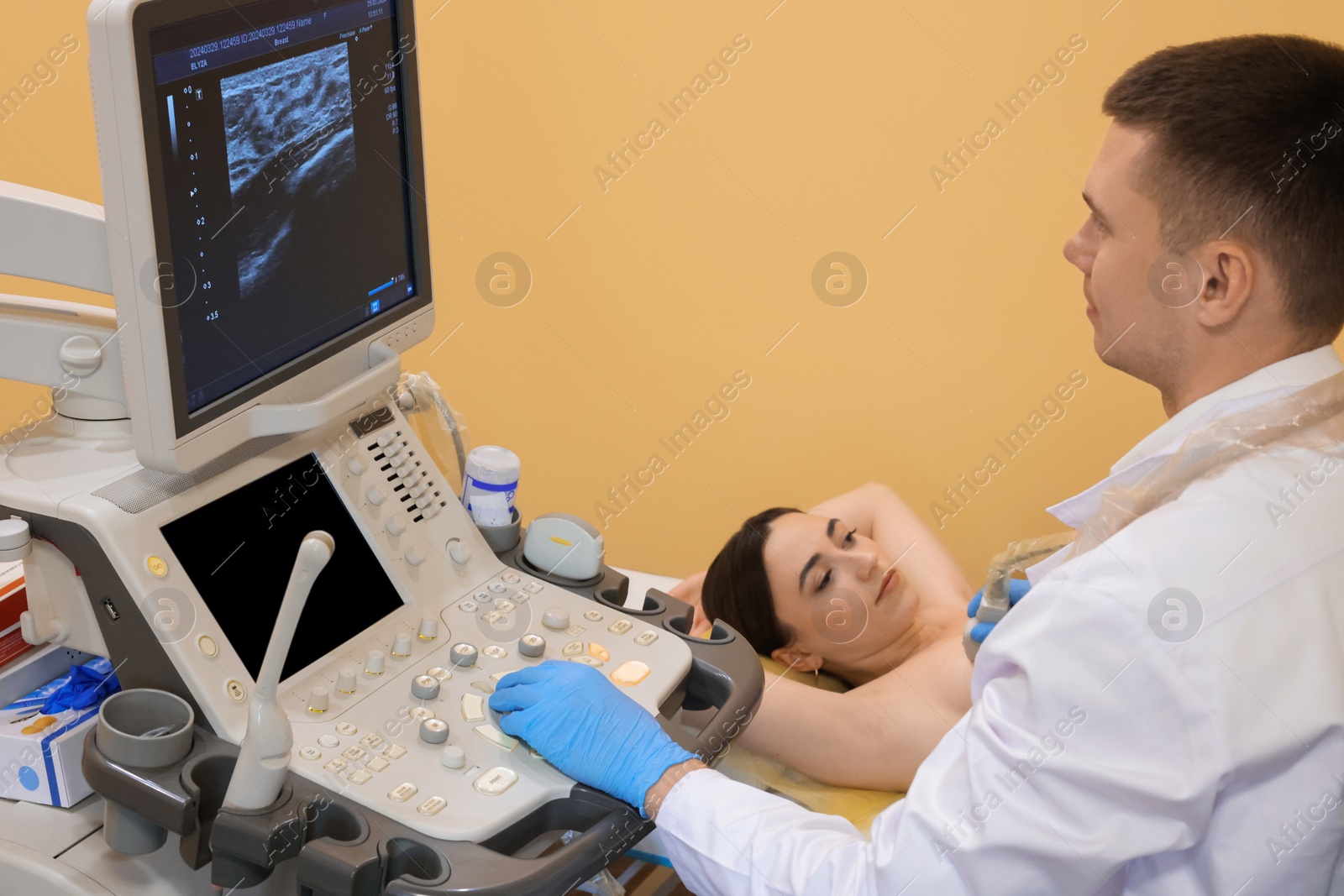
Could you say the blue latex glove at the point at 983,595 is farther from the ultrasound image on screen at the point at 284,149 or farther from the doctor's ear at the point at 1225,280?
the ultrasound image on screen at the point at 284,149

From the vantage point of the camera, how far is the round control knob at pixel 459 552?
1483 millimetres

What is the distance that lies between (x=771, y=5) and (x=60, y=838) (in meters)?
1.90

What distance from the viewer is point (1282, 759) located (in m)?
1.00

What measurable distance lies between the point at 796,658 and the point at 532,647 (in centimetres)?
89

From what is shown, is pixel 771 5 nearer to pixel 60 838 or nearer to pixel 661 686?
pixel 661 686

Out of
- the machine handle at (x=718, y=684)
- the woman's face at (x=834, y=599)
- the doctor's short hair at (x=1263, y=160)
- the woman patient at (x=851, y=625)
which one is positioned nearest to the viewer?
the doctor's short hair at (x=1263, y=160)

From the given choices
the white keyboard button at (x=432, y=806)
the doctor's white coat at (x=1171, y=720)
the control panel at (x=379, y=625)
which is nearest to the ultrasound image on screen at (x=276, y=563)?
the control panel at (x=379, y=625)

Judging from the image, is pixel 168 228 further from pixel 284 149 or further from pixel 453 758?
pixel 453 758

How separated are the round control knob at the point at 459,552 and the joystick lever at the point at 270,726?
0.42m

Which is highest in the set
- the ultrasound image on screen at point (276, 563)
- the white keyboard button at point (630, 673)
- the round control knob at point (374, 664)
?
the ultrasound image on screen at point (276, 563)

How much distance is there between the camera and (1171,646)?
988 millimetres

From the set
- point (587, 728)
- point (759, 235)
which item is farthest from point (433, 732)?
point (759, 235)

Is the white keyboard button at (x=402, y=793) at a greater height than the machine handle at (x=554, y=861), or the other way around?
the white keyboard button at (x=402, y=793)

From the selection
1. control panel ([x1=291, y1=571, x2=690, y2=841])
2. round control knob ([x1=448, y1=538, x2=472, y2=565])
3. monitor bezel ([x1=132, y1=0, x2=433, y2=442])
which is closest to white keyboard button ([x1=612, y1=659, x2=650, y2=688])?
control panel ([x1=291, y1=571, x2=690, y2=841])
